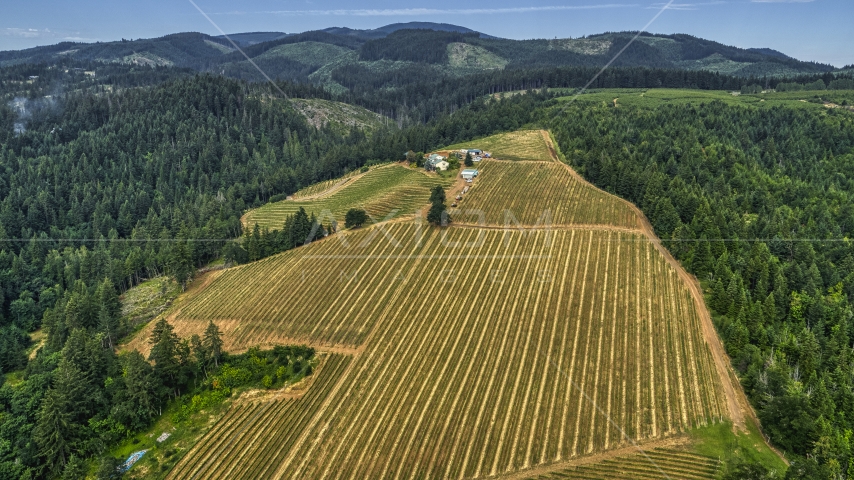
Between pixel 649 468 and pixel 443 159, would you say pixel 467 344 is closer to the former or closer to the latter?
pixel 649 468

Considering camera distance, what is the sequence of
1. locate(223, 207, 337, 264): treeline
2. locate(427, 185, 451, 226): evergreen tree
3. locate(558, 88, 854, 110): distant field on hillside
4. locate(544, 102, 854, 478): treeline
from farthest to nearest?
locate(558, 88, 854, 110): distant field on hillside < locate(223, 207, 337, 264): treeline < locate(427, 185, 451, 226): evergreen tree < locate(544, 102, 854, 478): treeline

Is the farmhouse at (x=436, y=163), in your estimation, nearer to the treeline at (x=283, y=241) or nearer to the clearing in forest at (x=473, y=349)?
the clearing in forest at (x=473, y=349)

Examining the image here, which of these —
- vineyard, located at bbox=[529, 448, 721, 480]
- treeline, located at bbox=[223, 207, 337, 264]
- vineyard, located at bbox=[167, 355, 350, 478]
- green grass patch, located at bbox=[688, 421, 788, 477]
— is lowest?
vineyard, located at bbox=[167, 355, 350, 478]

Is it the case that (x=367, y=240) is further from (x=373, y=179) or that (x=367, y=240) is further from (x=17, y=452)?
(x=17, y=452)

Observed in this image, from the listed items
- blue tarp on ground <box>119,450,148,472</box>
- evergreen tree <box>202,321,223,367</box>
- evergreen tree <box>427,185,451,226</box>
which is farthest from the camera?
evergreen tree <box>427,185,451,226</box>

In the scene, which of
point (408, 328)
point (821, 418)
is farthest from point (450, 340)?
point (821, 418)

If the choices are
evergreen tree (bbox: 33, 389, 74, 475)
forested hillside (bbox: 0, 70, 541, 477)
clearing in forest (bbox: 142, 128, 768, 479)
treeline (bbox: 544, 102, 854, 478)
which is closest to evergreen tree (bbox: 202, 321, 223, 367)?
Result: clearing in forest (bbox: 142, 128, 768, 479)

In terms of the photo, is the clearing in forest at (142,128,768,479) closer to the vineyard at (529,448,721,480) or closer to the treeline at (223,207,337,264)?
the vineyard at (529,448,721,480)
